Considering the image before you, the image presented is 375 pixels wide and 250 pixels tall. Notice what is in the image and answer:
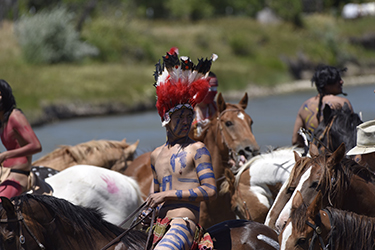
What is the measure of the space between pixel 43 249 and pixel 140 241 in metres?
0.59

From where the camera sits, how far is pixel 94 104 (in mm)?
21984

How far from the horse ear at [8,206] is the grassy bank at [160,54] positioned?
1593 centimetres

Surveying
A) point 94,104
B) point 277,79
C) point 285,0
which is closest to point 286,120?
point 94,104

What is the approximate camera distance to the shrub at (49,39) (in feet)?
84.7

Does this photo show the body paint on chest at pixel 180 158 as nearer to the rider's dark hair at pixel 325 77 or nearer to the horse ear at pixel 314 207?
the horse ear at pixel 314 207

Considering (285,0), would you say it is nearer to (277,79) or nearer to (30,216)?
(277,79)

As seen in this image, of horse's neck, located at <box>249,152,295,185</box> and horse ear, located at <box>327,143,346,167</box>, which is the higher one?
horse ear, located at <box>327,143,346,167</box>

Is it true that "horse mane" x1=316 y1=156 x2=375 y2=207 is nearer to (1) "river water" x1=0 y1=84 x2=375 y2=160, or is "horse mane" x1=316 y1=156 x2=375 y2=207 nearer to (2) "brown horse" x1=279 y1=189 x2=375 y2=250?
(2) "brown horse" x1=279 y1=189 x2=375 y2=250

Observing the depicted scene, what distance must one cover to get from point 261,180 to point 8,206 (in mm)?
2583

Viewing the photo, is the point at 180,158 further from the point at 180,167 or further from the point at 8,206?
the point at 8,206

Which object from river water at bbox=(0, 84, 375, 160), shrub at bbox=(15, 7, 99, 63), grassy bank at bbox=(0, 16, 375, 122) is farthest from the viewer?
shrub at bbox=(15, 7, 99, 63)

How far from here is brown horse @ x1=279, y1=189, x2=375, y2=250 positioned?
2.63m

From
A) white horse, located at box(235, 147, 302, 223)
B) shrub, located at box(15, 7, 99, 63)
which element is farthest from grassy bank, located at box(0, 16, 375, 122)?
white horse, located at box(235, 147, 302, 223)

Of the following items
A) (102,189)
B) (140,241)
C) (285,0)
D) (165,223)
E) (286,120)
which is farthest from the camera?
(285,0)
